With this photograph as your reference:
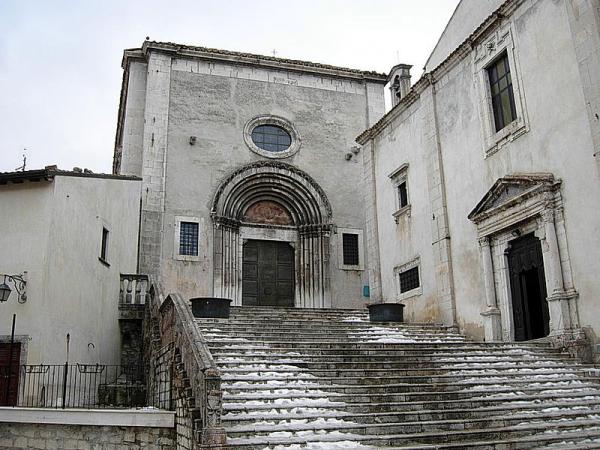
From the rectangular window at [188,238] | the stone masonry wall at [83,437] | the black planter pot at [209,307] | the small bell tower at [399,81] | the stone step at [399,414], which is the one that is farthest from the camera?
the rectangular window at [188,238]

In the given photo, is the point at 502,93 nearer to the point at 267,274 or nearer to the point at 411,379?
the point at 411,379

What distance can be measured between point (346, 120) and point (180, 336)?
1528 cm

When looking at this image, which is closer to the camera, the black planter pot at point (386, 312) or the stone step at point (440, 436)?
the stone step at point (440, 436)

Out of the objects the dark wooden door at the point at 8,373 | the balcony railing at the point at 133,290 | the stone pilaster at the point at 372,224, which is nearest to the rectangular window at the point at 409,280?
the stone pilaster at the point at 372,224

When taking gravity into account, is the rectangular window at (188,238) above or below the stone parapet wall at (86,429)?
above

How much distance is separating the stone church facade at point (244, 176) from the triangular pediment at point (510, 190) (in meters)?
7.94

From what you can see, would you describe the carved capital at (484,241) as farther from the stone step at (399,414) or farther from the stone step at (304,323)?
the stone step at (399,414)

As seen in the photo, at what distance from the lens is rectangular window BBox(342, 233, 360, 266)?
22.1m

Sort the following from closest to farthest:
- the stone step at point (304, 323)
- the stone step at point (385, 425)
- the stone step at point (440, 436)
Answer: the stone step at point (440, 436) < the stone step at point (385, 425) < the stone step at point (304, 323)

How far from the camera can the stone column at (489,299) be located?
547 inches

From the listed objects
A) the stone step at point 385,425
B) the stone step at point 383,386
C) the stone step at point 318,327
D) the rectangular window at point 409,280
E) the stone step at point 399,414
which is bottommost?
the stone step at point 385,425

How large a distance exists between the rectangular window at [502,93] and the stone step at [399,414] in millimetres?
7112

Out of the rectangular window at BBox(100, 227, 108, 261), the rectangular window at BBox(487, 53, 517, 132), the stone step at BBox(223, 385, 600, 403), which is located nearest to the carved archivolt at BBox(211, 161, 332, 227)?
the rectangular window at BBox(100, 227, 108, 261)

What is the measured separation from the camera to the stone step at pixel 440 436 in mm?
7672
